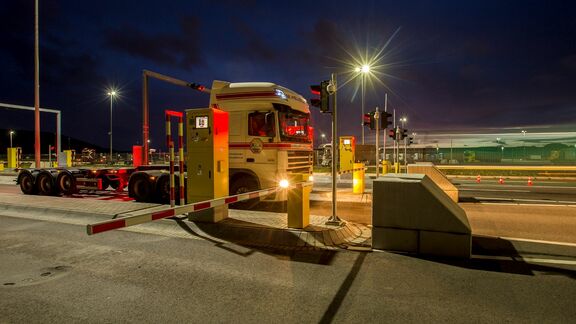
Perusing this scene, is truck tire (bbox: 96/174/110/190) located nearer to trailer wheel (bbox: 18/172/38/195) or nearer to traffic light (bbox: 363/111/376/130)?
trailer wheel (bbox: 18/172/38/195)

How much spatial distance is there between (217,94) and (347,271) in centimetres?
746

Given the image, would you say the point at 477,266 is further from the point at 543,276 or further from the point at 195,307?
the point at 195,307

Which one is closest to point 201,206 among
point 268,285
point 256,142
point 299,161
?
point 268,285

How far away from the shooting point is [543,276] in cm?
466

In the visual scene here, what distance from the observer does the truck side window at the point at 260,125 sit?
9812 mm

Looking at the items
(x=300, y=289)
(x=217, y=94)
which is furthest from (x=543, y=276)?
(x=217, y=94)

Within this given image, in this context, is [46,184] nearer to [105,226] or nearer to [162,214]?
[162,214]

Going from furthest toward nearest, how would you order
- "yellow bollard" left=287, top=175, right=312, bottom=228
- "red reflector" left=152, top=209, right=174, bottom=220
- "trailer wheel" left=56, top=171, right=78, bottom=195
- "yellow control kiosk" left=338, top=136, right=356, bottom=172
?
"yellow control kiosk" left=338, top=136, right=356, bottom=172
"trailer wheel" left=56, top=171, right=78, bottom=195
"yellow bollard" left=287, top=175, right=312, bottom=228
"red reflector" left=152, top=209, right=174, bottom=220

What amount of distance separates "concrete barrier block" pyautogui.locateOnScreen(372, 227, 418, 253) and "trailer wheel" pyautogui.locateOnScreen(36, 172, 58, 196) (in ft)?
41.0

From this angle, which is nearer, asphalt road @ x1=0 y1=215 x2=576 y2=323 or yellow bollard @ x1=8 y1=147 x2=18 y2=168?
asphalt road @ x1=0 y1=215 x2=576 y2=323

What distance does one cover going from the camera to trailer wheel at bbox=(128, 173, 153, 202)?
1070 cm

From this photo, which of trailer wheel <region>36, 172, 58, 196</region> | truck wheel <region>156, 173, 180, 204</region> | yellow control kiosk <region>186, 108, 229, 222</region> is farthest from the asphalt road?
trailer wheel <region>36, 172, 58, 196</region>

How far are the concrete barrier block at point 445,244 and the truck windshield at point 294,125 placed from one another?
206 inches

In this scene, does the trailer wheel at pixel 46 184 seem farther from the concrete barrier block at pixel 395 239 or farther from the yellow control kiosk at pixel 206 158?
the concrete barrier block at pixel 395 239
